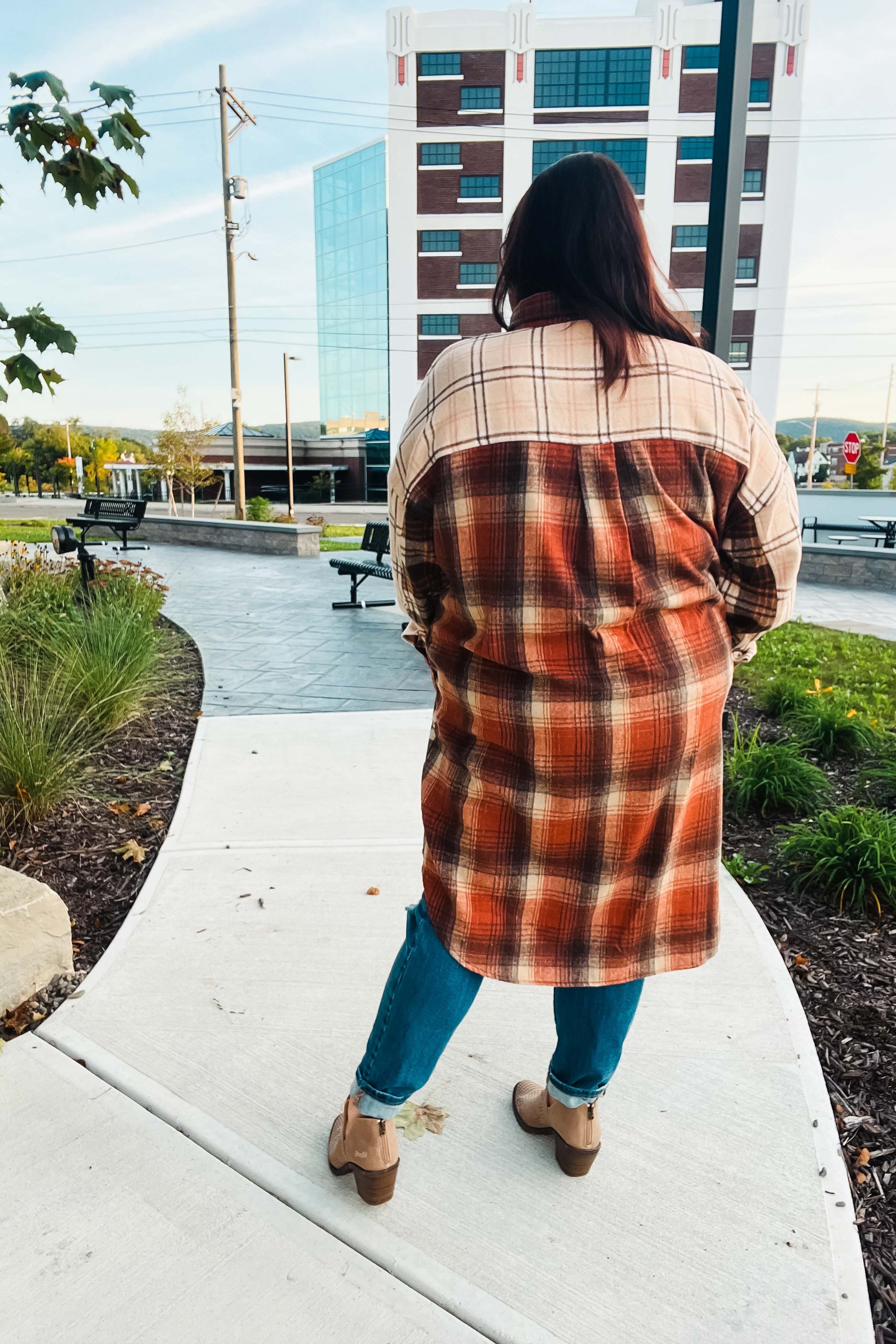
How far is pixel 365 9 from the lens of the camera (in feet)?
18.5

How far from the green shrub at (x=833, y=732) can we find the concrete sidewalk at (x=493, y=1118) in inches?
61.7

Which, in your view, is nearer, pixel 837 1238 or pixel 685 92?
pixel 837 1238

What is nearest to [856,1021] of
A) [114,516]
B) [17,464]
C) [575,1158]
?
[575,1158]

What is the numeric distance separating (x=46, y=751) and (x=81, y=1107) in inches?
78.0

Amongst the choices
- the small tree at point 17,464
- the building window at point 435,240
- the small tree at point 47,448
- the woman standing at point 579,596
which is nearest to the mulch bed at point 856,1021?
the woman standing at point 579,596

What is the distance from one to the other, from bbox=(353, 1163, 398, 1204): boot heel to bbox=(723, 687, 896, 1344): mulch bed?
0.90 m

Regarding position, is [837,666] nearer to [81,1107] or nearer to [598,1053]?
[598,1053]

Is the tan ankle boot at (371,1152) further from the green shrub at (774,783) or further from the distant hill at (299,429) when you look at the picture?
the distant hill at (299,429)

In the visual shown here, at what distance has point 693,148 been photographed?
42.3 meters

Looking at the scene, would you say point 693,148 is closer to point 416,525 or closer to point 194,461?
point 194,461

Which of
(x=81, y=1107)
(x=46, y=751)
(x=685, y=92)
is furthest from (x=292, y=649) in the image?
→ (x=685, y=92)

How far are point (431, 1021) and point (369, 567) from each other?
7139 millimetres

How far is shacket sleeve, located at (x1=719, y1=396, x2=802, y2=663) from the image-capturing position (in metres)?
1.38

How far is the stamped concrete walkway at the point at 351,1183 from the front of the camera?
1.51 meters
